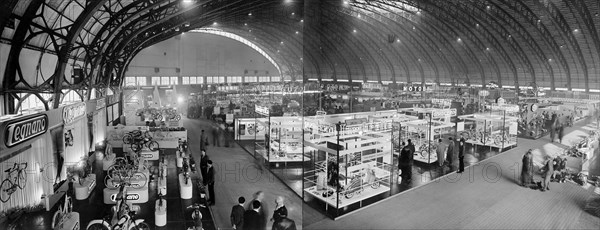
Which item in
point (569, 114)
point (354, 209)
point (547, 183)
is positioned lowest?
point (354, 209)

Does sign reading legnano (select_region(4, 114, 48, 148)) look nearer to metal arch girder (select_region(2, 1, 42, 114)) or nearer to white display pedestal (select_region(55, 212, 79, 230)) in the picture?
metal arch girder (select_region(2, 1, 42, 114))

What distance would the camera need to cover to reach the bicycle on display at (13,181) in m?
6.46

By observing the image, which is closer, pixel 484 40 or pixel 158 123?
pixel 158 123

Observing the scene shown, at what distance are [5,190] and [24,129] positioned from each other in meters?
1.50

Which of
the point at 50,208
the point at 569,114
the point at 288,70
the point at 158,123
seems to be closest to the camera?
the point at 569,114

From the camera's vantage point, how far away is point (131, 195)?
336 inches

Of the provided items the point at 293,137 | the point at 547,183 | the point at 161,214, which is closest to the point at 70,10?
the point at 161,214

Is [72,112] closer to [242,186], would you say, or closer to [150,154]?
[150,154]

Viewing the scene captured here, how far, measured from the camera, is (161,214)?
7.35m

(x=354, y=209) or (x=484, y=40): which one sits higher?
(x=484, y=40)

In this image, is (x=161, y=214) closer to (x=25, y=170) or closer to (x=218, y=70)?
(x=25, y=170)

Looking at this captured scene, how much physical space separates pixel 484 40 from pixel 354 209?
23044 millimetres

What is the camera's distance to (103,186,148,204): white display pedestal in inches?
336

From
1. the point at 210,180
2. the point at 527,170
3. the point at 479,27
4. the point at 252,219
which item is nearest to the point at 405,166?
the point at 527,170
